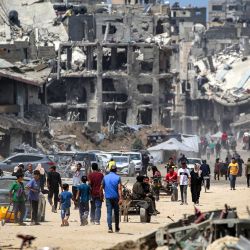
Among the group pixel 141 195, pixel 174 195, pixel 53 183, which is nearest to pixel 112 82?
pixel 174 195

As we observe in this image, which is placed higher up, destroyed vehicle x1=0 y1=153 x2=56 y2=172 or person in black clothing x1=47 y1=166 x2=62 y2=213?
destroyed vehicle x1=0 y1=153 x2=56 y2=172

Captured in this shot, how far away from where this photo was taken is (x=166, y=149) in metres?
63.9

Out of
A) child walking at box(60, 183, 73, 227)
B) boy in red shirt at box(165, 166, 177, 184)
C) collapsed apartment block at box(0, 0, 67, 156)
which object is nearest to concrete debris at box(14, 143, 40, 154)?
collapsed apartment block at box(0, 0, 67, 156)

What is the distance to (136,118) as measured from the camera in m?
86.5

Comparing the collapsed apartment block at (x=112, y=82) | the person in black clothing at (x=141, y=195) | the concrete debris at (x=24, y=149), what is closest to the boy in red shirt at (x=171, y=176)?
the person in black clothing at (x=141, y=195)

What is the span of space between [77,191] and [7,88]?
3324 centimetres

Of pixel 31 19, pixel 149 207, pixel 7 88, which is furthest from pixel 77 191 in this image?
pixel 31 19

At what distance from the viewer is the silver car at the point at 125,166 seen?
53344 mm

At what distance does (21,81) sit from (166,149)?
6982 millimetres

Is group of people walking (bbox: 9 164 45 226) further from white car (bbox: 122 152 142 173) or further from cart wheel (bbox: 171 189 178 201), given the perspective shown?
white car (bbox: 122 152 142 173)

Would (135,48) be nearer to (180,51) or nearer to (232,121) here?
(232,121)

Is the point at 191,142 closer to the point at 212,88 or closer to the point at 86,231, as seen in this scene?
the point at 86,231

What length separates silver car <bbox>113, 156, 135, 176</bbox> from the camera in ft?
175

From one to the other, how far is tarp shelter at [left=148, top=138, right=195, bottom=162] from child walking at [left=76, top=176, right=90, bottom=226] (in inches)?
1369
